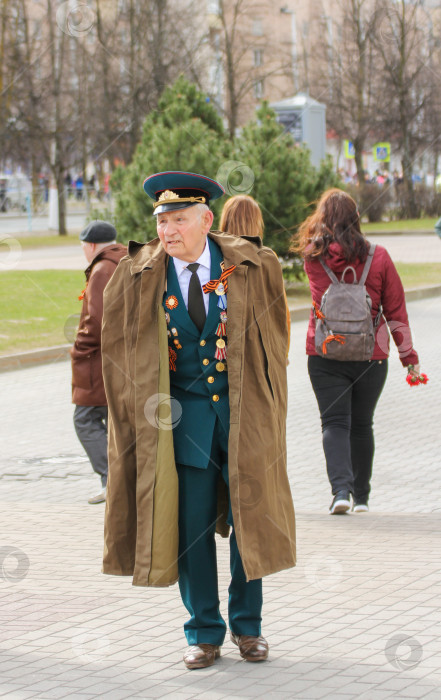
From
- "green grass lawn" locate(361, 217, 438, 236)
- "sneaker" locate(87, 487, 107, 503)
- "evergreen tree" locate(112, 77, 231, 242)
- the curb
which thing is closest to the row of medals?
"sneaker" locate(87, 487, 107, 503)

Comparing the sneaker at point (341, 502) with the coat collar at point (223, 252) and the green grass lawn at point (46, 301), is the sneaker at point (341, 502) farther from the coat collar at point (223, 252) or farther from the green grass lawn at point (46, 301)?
the green grass lawn at point (46, 301)

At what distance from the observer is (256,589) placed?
4133 mm

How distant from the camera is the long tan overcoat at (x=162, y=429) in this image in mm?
3898

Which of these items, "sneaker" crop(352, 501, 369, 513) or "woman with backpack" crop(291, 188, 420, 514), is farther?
"sneaker" crop(352, 501, 369, 513)

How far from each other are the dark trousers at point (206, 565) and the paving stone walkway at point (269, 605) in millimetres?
151

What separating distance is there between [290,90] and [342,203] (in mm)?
52435

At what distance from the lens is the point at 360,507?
6.51m

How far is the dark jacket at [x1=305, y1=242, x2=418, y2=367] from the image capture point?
6191 millimetres

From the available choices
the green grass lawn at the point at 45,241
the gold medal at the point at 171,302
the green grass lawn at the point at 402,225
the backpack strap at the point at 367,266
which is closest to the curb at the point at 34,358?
the backpack strap at the point at 367,266

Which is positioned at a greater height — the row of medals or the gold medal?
the gold medal

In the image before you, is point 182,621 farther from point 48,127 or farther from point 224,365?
point 48,127

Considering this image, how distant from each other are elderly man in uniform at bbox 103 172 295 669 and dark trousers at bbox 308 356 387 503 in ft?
7.31

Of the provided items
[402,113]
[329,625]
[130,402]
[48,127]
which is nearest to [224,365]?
[130,402]

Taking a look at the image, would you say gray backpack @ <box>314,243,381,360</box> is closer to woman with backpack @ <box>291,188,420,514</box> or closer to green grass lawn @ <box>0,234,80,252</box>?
woman with backpack @ <box>291,188,420,514</box>
